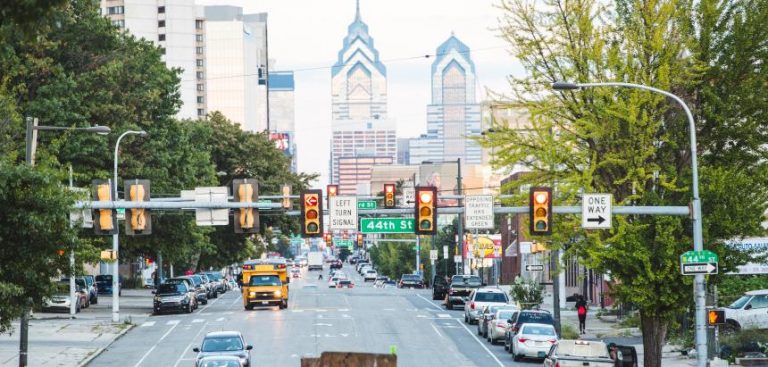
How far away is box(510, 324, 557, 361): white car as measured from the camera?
41906mm

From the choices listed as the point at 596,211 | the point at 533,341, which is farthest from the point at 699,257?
the point at 533,341

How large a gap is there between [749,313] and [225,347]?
20067 millimetres

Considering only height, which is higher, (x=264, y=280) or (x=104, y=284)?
(x=264, y=280)

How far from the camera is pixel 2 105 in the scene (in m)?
46.1

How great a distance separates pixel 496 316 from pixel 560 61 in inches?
581

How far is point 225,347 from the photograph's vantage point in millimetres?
36500

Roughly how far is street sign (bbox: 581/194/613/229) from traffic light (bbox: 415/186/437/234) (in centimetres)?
398

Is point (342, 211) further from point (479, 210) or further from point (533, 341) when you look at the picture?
point (533, 341)

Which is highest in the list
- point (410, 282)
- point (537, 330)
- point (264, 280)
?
point (264, 280)

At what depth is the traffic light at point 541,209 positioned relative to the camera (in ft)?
106

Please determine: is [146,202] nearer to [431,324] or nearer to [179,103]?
[431,324]

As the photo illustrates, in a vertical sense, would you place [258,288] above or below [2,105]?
below

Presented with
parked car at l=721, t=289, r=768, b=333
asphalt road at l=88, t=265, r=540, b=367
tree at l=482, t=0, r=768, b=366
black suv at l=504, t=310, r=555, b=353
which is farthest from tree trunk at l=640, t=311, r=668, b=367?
parked car at l=721, t=289, r=768, b=333

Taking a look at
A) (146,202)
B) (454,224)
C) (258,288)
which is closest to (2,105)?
(146,202)
